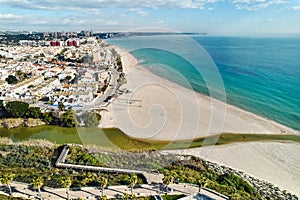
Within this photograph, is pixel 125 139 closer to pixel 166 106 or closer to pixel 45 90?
pixel 166 106

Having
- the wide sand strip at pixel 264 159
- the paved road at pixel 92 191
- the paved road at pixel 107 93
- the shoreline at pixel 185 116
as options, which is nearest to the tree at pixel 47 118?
the paved road at pixel 107 93

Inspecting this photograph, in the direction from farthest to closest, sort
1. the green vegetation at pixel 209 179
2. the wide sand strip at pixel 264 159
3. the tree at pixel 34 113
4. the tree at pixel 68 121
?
the tree at pixel 34 113 < the tree at pixel 68 121 < the wide sand strip at pixel 264 159 < the green vegetation at pixel 209 179

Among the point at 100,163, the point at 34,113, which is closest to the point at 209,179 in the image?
the point at 100,163

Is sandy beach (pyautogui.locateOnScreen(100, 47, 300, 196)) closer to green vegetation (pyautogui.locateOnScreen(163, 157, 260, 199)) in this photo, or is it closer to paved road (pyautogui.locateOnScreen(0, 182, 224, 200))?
green vegetation (pyautogui.locateOnScreen(163, 157, 260, 199))

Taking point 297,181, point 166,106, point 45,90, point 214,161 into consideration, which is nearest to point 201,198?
point 214,161

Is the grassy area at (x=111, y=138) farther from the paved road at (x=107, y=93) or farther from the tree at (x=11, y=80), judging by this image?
the tree at (x=11, y=80)

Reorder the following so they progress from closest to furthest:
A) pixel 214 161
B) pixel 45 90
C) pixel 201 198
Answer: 1. pixel 201 198
2. pixel 214 161
3. pixel 45 90
